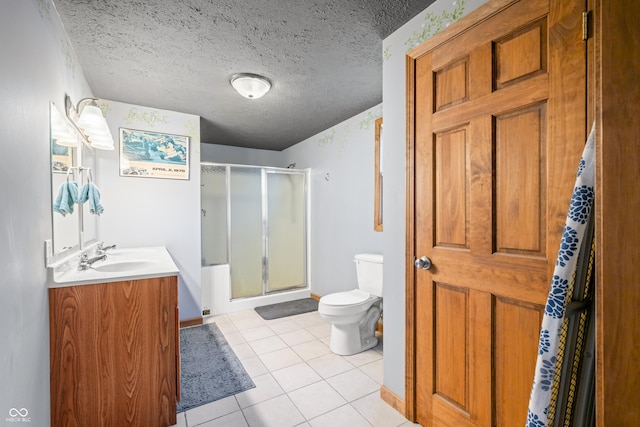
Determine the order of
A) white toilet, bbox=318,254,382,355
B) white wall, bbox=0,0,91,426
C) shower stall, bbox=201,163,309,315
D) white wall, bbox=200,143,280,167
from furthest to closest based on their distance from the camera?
white wall, bbox=200,143,280,167, shower stall, bbox=201,163,309,315, white toilet, bbox=318,254,382,355, white wall, bbox=0,0,91,426

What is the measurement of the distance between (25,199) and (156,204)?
1905 mm

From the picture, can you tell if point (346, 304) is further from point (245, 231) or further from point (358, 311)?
point (245, 231)

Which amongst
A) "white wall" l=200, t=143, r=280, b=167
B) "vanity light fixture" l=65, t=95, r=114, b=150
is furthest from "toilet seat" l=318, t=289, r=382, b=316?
"white wall" l=200, t=143, r=280, b=167

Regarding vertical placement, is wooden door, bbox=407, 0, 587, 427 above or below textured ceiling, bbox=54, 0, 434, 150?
below

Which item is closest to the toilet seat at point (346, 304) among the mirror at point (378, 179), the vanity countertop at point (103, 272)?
the mirror at point (378, 179)

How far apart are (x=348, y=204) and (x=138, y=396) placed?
8.13 feet

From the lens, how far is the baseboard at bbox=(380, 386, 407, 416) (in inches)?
65.6

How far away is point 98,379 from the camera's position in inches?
57.6

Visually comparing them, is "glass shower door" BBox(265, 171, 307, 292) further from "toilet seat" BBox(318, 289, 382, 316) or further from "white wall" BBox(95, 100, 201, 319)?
"toilet seat" BBox(318, 289, 382, 316)

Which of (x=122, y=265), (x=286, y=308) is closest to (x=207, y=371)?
(x=122, y=265)

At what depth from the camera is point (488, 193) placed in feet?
4.11

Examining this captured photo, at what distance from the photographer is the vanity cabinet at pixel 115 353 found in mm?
1403

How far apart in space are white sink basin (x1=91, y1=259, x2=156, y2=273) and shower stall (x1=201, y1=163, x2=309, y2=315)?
126cm

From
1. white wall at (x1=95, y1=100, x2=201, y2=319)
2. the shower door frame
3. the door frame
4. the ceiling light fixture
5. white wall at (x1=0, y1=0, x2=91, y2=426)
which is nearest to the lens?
the door frame
